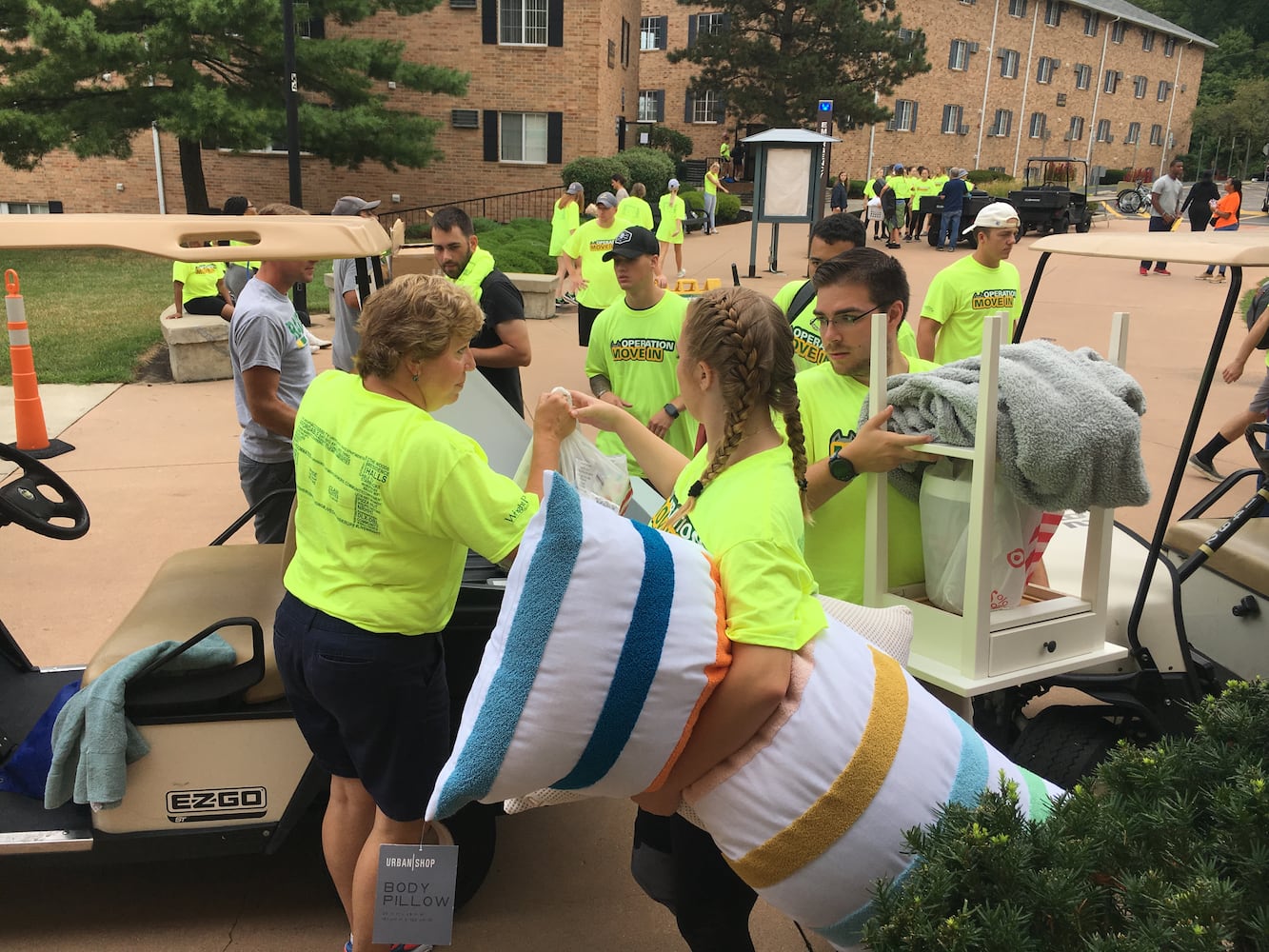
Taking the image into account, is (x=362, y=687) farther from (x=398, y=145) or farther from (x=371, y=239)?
(x=398, y=145)

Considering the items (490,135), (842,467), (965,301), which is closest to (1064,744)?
(842,467)

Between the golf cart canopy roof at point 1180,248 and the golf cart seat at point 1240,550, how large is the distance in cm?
87

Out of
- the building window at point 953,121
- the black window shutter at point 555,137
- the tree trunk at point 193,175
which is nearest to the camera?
the tree trunk at point 193,175

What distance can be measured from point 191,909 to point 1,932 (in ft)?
1.79

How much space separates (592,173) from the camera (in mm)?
26375

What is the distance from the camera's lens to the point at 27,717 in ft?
11.2

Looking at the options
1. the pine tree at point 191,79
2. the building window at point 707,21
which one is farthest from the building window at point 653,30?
the pine tree at point 191,79

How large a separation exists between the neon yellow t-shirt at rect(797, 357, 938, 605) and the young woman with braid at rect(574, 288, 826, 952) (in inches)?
27.2

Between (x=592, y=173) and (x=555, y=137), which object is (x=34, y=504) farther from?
(x=555, y=137)

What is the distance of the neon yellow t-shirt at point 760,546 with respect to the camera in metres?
1.68

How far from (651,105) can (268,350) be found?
151 feet

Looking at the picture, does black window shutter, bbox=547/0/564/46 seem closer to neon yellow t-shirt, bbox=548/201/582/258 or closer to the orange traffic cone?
neon yellow t-shirt, bbox=548/201/582/258

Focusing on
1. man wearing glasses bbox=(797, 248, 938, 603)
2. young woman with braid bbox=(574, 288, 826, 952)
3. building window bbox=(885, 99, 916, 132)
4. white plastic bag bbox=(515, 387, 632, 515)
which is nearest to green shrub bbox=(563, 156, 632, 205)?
man wearing glasses bbox=(797, 248, 938, 603)

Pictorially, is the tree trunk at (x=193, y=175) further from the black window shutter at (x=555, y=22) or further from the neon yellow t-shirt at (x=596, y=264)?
the neon yellow t-shirt at (x=596, y=264)
